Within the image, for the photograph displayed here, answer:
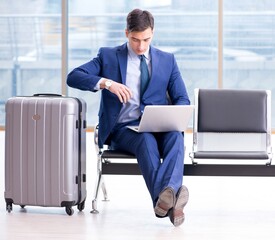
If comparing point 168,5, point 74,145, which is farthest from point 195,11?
point 74,145

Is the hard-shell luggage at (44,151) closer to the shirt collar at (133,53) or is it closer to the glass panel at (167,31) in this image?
the shirt collar at (133,53)

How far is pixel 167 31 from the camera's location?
8.25 meters

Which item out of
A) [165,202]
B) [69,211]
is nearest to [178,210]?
[165,202]

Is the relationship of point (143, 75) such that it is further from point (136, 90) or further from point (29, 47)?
point (29, 47)

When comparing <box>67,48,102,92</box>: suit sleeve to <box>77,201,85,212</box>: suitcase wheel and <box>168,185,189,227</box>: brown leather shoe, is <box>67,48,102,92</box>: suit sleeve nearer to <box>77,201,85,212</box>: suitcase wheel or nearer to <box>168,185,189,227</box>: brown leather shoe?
<box>77,201,85,212</box>: suitcase wheel

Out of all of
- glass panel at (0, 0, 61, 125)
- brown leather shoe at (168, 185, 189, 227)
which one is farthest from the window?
brown leather shoe at (168, 185, 189, 227)

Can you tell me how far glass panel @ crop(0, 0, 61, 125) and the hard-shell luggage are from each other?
4619mm

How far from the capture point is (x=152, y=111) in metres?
3.46

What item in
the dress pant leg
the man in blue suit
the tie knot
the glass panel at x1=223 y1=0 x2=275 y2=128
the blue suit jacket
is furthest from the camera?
the glass panel at x1=223 y1=0 x2=275 y2=128

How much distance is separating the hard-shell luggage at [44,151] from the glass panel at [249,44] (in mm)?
4632

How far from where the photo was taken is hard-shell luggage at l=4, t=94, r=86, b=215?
12.0ft

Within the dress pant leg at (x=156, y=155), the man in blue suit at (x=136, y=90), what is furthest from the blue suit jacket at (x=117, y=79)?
the dress pant leg at (x=156, y=155)

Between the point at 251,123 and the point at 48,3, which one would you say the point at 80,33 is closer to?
the point at 48,3

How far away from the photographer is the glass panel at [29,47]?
8.32 meters
